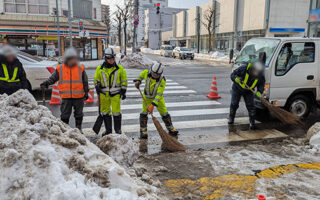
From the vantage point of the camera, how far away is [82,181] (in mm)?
2729

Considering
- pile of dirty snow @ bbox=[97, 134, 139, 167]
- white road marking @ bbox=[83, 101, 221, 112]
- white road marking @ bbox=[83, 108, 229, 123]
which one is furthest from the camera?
white road marking @ bbox=[83, 101, 221, 112]

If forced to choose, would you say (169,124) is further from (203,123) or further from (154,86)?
(203,123)

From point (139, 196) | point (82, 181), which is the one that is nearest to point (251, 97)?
point (139, 196)

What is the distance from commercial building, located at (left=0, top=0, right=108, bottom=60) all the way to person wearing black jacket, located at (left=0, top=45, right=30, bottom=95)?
18908 millimetres

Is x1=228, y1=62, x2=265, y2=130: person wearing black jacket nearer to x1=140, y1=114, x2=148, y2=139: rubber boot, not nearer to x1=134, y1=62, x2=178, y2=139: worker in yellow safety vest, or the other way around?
x1=134, y1=62, x2=178, y2=139: worker in yellow safety vest

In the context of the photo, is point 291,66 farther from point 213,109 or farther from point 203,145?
point 203,145

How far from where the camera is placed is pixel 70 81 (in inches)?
212

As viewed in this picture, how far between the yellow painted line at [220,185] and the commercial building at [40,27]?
2176 cm

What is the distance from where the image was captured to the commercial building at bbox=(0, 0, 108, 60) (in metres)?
24.7

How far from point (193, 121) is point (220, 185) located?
3587 mm

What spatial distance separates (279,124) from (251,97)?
1.19 meters

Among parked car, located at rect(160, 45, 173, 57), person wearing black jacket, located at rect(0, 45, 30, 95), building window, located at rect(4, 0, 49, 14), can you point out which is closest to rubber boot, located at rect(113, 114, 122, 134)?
person wearing black jacket, located at rect(0, 45, 30, 95)

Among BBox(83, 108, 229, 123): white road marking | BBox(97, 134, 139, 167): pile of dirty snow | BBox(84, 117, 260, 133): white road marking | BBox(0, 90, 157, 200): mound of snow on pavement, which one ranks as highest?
BBox(0, 90, 157, 200): mound of snow on pavement

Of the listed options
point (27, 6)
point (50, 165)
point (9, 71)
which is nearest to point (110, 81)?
point (9, 71)
